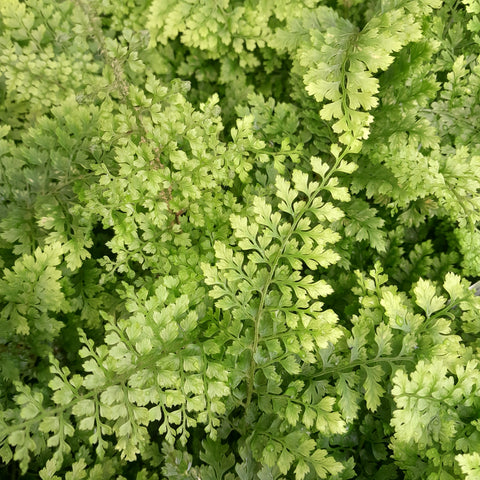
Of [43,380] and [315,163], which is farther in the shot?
[43,380]

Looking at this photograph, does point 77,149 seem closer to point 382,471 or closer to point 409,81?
point 409,81

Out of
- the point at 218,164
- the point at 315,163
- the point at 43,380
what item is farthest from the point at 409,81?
the point at 43,380

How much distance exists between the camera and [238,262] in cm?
149

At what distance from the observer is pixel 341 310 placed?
79.7 inches

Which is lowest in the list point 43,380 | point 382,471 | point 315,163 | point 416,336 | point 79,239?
point 43,380

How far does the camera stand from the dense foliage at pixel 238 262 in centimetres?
139

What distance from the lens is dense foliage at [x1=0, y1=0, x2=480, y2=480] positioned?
1.39 metres

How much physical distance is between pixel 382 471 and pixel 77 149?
1.65 metres

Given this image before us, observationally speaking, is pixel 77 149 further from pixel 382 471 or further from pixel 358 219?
pixel 382 471

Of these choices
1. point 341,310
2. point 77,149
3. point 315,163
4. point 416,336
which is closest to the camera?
point 315,163

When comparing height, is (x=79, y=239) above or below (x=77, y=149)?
below

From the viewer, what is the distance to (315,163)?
144cm

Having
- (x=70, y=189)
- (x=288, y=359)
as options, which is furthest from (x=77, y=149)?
(x=288, y=359)

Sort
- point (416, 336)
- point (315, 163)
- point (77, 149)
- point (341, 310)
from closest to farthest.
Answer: point (315, 163)
point (416, 336)
point (77, 149)
point (341, 310)
